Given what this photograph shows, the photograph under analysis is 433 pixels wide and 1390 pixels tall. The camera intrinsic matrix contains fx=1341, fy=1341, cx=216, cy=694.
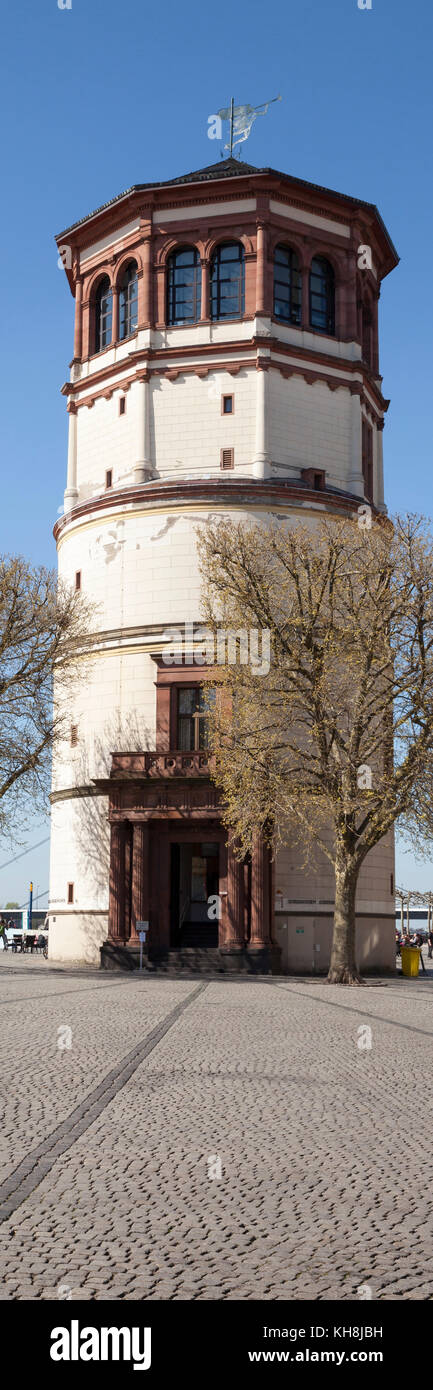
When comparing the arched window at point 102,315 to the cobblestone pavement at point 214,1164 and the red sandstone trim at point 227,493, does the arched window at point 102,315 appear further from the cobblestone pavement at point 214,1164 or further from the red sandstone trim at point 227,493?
the cobblestone pavement at point 214,1164

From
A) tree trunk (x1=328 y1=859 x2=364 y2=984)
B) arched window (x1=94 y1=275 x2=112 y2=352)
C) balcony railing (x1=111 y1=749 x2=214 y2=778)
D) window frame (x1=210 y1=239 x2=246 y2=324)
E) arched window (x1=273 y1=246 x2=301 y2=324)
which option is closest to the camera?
tree trunk (x1=328 y1=859 x2=364 y2=984)

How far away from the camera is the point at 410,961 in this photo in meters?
39.8

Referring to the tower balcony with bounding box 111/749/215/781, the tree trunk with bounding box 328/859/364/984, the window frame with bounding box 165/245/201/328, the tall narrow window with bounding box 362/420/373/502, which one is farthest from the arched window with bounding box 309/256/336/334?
the tree trunk with bounding box 328/859/364/984

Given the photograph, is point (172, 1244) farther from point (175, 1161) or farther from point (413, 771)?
point (413, 771)

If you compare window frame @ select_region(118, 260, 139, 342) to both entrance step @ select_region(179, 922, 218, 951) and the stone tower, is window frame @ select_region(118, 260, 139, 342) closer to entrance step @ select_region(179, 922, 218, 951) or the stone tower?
the stone tower

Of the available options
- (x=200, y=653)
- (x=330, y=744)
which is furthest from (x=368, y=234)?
(x=330, y=744)

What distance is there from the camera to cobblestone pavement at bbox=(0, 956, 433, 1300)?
5984 millimetres

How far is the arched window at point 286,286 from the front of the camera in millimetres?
45562

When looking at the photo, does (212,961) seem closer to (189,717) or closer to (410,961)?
(410,961)

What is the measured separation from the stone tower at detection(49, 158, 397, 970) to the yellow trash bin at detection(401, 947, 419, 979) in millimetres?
1947

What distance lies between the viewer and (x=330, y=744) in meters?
31.6

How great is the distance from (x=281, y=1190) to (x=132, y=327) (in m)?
42.8

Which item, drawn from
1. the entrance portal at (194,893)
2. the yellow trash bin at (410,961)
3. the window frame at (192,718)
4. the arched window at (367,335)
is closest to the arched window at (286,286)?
the arched window at (367,335)

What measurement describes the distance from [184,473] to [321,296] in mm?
8697
